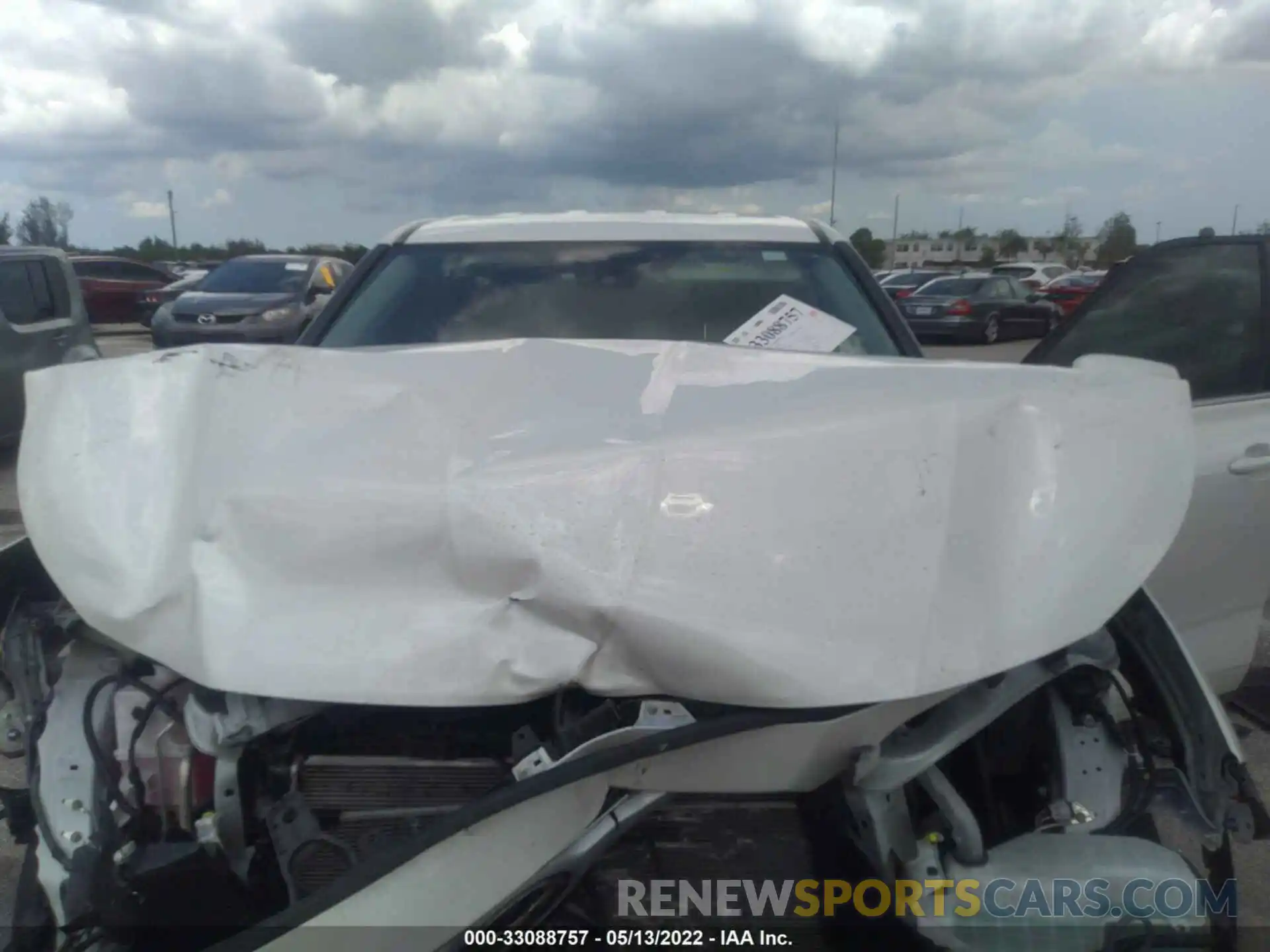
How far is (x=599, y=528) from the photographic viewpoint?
1.84 m

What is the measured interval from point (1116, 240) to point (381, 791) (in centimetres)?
6889

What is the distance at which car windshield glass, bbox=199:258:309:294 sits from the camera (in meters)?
14.4

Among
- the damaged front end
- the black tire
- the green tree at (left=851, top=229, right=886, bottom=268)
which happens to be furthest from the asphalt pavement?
the green tree at (left=851, top=229, right=886, bottom=268)

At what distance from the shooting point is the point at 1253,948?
256cm

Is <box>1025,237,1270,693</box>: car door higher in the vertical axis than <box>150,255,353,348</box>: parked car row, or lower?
higher

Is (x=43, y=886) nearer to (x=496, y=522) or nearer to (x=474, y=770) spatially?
(x=474, y=770)

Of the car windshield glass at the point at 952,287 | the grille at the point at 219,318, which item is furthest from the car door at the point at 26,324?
the car windshield glass at the point at 952,287

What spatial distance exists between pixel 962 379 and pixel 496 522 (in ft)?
3.50

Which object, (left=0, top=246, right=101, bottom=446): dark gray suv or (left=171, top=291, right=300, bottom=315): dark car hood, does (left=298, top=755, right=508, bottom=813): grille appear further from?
(left=171, top=291, right=300, bottom=315): dark car hood

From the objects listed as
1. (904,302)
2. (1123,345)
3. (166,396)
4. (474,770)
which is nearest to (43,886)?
(474,770)

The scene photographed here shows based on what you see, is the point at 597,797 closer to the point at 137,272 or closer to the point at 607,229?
the point at 607,229

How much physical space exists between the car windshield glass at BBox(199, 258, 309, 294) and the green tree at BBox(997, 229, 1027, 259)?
6045cm

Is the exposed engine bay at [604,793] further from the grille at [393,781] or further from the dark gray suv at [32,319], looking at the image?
the dark gray suv at [32,319]

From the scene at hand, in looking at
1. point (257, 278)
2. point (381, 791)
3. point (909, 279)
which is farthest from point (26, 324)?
point (909, 279)
